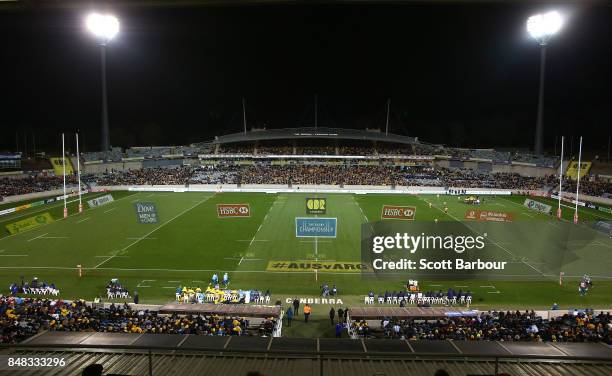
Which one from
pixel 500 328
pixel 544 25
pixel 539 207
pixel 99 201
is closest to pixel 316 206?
pixel 500 328

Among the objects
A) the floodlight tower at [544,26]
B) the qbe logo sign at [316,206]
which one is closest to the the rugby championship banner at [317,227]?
the qbe logo sign at [316,206]

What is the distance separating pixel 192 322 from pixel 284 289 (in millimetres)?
8958

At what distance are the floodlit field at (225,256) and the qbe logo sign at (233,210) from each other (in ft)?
9.58

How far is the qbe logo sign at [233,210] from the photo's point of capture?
34.1 metres

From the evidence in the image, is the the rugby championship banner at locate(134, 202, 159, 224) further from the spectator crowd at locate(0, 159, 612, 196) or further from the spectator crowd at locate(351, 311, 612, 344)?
the spectator crowd at locate(0, 159, 612, 196)

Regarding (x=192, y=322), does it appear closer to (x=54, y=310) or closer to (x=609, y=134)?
(x=54, y=310)

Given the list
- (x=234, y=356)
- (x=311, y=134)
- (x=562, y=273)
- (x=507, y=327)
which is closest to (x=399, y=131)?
(x=311, y=134)

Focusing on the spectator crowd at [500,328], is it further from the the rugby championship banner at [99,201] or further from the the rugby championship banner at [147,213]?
the the rugby championship banner at [99,201]

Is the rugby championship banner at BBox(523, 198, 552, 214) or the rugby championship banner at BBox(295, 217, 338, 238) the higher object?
the rugby championship banner at BBox(295, 217, 338, 238)

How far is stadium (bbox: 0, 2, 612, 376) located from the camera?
25.2ft

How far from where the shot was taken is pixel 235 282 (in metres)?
27.2

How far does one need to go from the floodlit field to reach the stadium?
7.6 inches

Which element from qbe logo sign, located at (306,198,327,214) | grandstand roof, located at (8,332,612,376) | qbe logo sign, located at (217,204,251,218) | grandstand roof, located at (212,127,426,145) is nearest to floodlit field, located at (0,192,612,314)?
qbe logo sign, located at (217,204,251,218)

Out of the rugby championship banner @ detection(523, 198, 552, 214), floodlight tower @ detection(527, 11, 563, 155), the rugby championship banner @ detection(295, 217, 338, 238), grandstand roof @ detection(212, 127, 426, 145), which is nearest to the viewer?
the rugby championship banner @ detection(295, 217, 338, 238)
